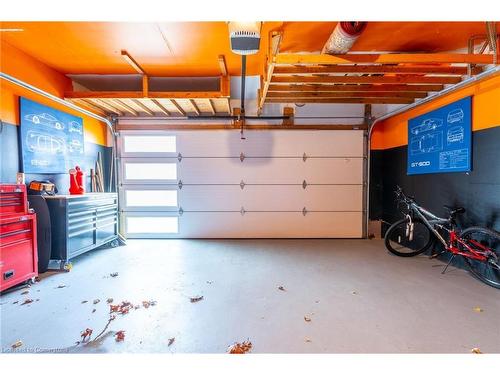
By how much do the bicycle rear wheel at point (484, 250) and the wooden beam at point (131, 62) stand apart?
4.98 metres

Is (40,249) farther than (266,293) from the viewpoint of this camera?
Yes

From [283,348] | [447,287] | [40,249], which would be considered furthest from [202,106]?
[447,287]

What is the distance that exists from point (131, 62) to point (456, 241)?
5.14 metres

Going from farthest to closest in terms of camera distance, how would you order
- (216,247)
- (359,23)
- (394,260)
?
1. (216,247)
2. (394,260)
3. (359,23)

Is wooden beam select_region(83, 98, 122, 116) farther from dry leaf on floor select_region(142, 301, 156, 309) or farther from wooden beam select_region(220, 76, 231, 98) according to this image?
dry leaf on floor select_region(142, 301, 156, 309)

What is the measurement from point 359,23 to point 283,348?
9.37ft

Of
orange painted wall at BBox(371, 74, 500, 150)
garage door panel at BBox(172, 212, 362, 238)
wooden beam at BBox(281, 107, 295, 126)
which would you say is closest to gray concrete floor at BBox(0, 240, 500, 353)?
garage door panel at BBox(172, 212, 362, 238)

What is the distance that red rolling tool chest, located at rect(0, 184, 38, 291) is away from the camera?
2.44 m

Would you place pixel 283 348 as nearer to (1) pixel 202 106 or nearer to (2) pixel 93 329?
(2) pixel 93 329

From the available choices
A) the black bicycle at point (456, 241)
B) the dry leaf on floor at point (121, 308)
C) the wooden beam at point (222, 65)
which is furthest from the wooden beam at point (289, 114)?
the dry leaf on floor at point (121, 308)

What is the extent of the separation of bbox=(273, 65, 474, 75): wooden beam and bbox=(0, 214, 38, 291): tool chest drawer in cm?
348

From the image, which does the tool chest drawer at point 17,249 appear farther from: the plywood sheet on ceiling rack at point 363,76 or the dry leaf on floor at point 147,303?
the plywood sheet on ceiling rack at point 363,76

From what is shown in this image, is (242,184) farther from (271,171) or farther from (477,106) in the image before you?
(477,106)

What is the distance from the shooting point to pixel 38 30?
8.54ft
